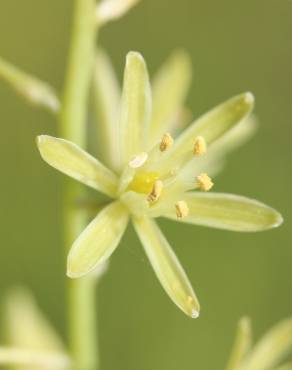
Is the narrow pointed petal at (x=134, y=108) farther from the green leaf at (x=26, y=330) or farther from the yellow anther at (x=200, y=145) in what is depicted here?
the green leaf at (x=26, y=330)

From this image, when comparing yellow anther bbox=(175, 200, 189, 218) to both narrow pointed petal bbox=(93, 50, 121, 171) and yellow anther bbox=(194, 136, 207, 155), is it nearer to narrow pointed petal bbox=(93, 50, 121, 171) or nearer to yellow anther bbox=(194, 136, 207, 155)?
yellow anther bbox=(194, 136, 207, 155)

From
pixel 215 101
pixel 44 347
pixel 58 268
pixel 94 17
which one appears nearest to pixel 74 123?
pixel 94 17

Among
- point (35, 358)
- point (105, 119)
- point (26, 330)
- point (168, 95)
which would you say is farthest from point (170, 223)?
point (35, 358)

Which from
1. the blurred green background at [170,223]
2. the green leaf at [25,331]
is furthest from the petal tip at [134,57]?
the blurred green background at [170,223]

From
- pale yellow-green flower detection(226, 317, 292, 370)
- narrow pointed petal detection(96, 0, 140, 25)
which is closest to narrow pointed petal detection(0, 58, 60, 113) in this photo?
narrow pointed petal detection(96, 0, 140, 25)

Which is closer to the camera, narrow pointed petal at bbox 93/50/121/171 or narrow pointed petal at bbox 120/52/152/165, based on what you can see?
narrow pointed petal at bbox 120/52/152/165
